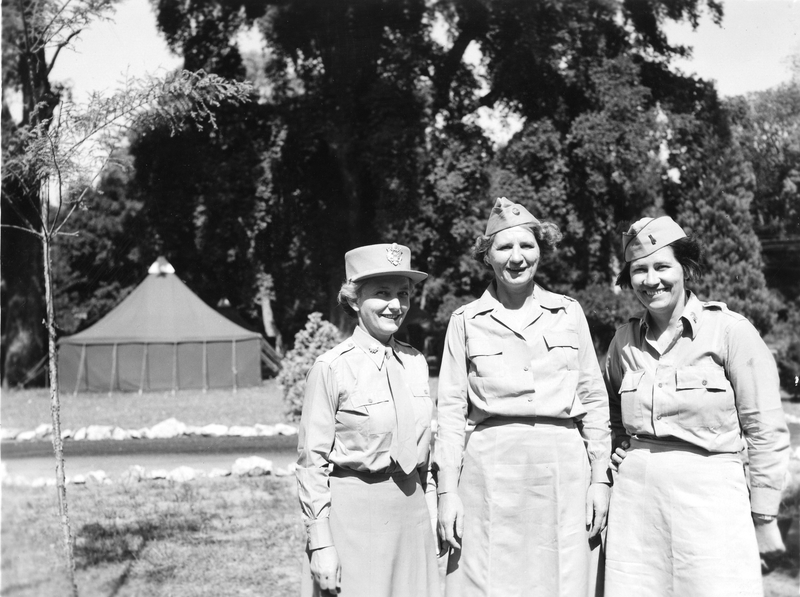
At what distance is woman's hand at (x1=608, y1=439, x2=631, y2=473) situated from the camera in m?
2.99

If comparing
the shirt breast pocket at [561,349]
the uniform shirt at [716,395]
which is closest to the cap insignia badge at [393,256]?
the shirt breast pocket at [561,349]

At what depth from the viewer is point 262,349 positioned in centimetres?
1964

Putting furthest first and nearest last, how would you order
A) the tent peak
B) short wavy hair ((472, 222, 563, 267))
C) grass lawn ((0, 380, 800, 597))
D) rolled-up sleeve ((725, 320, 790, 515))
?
the tent peak, grass lawn ((0, 380, 800, 597)), short wavy hair ((472, 222, 563, 267)), rolled-up sleeve ((725, 320, 790, 515))

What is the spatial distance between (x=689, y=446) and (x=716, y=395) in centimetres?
21

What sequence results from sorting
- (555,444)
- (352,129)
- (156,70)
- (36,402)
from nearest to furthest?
1. (555,444)
2. (156,70)
3. (36,402)
4. (352,129)

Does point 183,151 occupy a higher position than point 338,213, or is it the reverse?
point 183,151

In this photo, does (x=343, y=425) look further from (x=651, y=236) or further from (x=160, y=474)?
(x=160, y=474)

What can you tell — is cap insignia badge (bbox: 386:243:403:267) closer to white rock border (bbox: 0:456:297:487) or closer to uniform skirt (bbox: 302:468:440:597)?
uniform skirt (bbox: 302:468:440:597)

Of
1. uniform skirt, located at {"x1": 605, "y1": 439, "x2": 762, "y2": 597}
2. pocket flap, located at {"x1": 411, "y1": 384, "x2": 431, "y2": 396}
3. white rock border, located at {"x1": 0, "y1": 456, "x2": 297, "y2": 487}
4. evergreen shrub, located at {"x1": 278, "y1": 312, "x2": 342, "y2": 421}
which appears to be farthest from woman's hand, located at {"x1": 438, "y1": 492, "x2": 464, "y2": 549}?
evergreen shrub, located at {"x1": 278, "y1": 312, "x2": 342, "y2": 421}

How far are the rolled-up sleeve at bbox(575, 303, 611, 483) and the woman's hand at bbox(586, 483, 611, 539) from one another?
3 cm

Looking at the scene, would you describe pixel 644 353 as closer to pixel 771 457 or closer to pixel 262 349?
pixel 771 457

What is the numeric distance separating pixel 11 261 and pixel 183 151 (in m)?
4.81

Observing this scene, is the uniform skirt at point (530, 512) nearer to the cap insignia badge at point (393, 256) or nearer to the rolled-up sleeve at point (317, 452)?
the rolled-up sleeve at point (317, 452)

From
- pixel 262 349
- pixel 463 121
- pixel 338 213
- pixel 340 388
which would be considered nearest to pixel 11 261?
pixel 262 349
